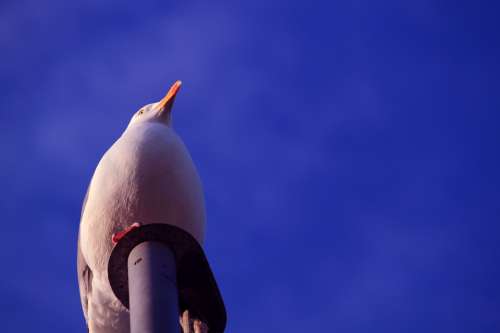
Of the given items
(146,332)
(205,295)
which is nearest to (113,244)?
(205,295)

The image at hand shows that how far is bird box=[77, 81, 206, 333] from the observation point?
36.0 feet

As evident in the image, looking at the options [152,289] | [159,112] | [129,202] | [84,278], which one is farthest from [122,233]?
[159,112]

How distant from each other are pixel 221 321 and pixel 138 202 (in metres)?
2.26

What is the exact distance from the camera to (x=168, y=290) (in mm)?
9547

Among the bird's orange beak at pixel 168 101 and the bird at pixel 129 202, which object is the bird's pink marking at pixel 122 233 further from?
the bird's orange beak at pixel 168 101

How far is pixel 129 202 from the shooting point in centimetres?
1097

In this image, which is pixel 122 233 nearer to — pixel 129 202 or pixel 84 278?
pixel 129 202

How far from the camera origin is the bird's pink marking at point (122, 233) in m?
10.2

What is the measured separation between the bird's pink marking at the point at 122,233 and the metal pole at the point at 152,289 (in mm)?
264

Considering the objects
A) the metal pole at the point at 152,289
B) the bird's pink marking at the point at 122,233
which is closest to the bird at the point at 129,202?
the bird's pink marking at the point at 122,233

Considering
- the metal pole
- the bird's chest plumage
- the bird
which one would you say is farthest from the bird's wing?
the metal pole

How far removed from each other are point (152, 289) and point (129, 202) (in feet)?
6.43

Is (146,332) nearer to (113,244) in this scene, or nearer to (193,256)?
(193,256)

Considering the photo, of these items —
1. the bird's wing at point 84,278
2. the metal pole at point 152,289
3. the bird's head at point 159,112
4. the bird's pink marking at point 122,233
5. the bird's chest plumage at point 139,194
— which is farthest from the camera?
the bird's head at point 159,112
